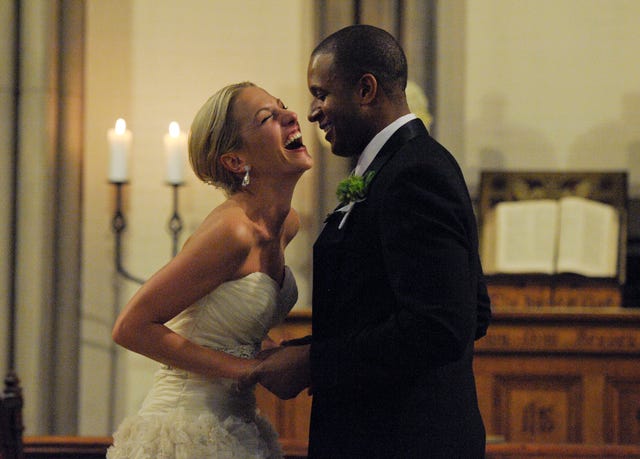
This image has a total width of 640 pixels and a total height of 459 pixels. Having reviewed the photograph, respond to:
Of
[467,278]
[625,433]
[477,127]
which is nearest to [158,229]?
[477,127]

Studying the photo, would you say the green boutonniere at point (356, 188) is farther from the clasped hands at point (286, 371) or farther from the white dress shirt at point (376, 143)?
the clasped hands at point (286, 371)

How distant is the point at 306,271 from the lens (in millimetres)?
5703

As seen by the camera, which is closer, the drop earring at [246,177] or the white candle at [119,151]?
the drop earring at [246,177]

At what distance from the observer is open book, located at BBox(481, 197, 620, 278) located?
516 centimetres

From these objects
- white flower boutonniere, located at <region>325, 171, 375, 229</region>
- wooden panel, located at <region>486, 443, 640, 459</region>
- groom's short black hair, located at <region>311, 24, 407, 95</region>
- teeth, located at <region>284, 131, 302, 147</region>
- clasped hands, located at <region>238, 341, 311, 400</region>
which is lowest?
wooden panel, located at <region>486, 443, 640, 459</region>

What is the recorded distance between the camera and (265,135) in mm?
2596

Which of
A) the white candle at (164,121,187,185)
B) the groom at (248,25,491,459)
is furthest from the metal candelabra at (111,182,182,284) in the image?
the groom at (248,25,491,459)

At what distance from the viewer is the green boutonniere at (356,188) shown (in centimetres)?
213

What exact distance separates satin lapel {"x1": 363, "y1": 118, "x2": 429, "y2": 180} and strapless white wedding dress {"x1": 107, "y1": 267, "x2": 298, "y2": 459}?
55cm

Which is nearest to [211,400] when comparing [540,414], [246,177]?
[246,177]

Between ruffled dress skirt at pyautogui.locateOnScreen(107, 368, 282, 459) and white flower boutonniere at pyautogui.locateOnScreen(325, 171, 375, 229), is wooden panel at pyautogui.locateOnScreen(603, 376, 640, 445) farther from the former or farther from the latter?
white flower boutonniere at pyautogui.locateOnScreen(325, 171, 375, 229)

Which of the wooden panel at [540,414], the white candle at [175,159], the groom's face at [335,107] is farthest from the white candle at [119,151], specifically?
the groom's face at [335,107]

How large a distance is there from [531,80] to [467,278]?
159 inches

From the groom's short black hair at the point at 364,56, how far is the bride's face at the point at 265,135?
0.41 meters
